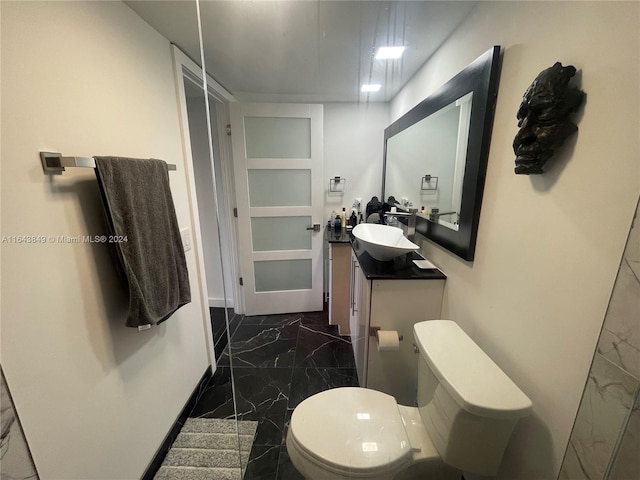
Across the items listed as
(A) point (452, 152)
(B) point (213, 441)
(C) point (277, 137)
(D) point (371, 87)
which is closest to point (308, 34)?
(D) point (371, 87)

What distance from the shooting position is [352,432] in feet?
3.00

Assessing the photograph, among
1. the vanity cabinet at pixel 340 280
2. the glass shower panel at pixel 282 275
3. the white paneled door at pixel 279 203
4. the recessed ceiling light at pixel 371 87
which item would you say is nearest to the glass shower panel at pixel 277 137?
the white paneled door at pixel 279 203

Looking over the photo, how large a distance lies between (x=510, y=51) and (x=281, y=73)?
128 cm

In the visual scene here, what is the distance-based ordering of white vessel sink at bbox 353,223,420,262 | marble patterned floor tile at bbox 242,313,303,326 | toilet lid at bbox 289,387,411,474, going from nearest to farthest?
toilet lid at bbox 289,387,411,474 < white vessel sink at bbox 353,223,420,262 < marble patterned floor tile at bbox 242,313,303,326

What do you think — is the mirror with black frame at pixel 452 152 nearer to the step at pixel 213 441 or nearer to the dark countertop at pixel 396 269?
the dark countertop at pixel 396 269

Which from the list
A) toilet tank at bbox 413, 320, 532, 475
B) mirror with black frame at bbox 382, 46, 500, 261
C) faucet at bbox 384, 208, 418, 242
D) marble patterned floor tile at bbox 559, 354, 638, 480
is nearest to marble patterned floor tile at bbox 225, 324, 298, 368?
toilet tank at bbox 413, 320, 532, 475

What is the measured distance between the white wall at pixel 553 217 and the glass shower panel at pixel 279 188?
152 cm

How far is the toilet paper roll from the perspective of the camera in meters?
1.28

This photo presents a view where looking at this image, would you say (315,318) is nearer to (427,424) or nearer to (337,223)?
(337,223)

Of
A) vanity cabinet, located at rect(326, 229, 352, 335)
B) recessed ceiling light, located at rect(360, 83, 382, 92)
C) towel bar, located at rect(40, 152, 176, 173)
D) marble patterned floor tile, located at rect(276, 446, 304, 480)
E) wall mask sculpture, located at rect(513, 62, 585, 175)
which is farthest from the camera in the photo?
vanity cabinet, located at rect(326, 229, 352, 335)

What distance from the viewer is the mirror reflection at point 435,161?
1.16 meters

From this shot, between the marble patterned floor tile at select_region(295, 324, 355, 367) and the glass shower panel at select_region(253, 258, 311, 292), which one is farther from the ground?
the glass shower panel at select_region(253, 258, 311, 292)

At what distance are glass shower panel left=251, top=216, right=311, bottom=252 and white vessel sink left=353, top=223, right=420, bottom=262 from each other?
2.47 ft

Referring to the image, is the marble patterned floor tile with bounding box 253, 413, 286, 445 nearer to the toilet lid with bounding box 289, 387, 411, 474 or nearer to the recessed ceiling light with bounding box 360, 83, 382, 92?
the toilet lid with bounding box 289, 387, 411, 474
